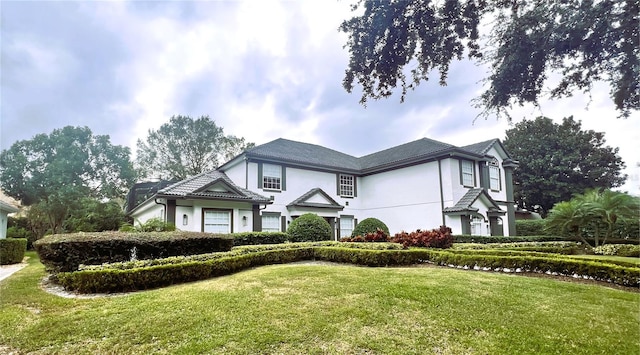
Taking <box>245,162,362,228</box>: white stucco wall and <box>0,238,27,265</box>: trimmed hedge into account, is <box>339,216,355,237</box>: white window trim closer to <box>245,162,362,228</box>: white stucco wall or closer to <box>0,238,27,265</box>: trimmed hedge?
<box>245,162,362,228</box>: white stucco wall

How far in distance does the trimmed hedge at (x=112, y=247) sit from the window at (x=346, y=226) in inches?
481

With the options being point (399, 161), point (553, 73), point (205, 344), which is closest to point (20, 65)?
point (205, 344)

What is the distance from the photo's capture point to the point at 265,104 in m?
15.4

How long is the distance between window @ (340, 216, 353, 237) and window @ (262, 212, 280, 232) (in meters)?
4.75

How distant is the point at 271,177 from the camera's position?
741 inches

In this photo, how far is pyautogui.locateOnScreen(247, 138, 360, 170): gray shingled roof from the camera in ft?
63.4

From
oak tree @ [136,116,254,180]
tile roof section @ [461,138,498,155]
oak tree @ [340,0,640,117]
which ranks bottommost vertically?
oak tree @ [340,0,640,117]

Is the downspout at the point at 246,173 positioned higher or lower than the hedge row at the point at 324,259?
higher

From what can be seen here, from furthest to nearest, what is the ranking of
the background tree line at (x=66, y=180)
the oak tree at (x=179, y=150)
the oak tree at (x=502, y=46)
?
the oak tree at (x=179, y=150)
the background tree line at (x=66, y=180)
the oak tree at (x=502, y=46)

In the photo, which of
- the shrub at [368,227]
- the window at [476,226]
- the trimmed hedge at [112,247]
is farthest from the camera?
the window at [476,226]

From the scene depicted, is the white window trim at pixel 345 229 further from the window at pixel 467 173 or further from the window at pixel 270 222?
the window at pixel 467 173

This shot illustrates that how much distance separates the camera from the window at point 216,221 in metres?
14.8

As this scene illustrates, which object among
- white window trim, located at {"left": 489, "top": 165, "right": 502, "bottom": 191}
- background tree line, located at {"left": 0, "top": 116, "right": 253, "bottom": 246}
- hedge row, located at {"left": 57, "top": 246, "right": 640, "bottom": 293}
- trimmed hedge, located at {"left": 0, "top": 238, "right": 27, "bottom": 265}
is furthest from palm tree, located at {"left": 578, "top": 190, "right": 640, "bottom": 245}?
background tree line, located at {"left": 0, "top": 116, "right": 253, "bottom": 246}

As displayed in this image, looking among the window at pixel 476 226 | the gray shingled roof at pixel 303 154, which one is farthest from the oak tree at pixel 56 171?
the window at pixel 476 226
